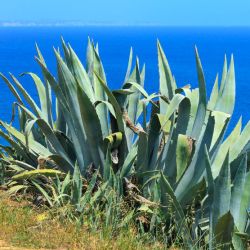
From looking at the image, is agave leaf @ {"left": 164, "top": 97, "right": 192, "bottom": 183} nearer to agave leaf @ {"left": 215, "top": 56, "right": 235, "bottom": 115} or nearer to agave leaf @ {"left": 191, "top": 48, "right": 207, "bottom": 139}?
agave leaf @ {"left": 191, "top": 48, "right": 207, "bottom": 139}

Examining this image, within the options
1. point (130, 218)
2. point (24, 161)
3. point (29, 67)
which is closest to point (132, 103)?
point (24, 161)

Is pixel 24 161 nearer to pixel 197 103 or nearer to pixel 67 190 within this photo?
pixel 67 190

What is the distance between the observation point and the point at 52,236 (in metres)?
3.09

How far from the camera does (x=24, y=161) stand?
14.9 ft

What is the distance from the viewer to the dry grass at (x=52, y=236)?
297 centimetres

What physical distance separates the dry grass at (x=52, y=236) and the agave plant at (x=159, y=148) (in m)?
0.31

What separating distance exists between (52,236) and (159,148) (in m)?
1.13

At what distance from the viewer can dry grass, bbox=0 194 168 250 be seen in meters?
2.97

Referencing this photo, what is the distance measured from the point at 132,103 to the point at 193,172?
0.89 metres

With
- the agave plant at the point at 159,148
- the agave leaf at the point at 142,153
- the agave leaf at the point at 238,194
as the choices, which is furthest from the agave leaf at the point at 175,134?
the agave leaf at the point at 238,194

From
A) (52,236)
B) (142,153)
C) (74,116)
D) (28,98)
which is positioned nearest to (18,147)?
(28,98)

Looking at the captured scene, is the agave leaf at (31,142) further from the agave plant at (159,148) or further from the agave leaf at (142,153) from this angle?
the agave leaf at (142,153)

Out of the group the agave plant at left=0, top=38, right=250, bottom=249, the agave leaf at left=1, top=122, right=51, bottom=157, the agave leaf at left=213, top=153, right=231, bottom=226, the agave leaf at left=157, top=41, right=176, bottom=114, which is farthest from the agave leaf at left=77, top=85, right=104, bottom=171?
the agave leaf at left=213, top=153, right=231, bottom=226

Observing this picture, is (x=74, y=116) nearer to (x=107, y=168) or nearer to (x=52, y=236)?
(x=107, y=168)
